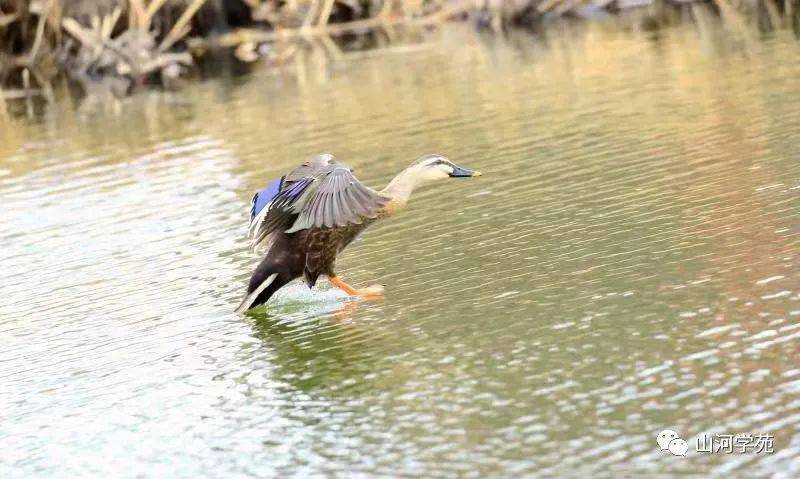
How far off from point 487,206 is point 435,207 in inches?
25.2

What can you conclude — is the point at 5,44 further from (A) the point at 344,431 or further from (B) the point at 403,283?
(A) the point at 344,431

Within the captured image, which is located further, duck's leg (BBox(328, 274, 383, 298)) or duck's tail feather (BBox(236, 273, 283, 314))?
duck's leg (BBox(328, 274, 383, 298))

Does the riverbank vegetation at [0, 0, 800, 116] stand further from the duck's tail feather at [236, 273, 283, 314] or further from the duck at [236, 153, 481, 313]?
the duck's tail feather at [236, 273, 283, 314]

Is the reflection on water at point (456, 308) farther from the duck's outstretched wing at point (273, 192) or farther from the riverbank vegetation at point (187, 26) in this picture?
the riverbank vegetation at point (187, 26)

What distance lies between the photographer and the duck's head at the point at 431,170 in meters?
9.60

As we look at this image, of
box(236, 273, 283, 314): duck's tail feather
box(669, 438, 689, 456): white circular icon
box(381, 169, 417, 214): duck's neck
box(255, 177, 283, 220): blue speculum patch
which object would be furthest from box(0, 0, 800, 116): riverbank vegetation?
box(669, 438, 689, 456): white circular icon

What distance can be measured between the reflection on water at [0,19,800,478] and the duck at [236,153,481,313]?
0.88 ft

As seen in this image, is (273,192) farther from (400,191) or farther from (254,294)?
(400,191)

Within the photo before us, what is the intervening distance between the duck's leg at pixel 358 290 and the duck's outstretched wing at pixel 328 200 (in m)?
0.52

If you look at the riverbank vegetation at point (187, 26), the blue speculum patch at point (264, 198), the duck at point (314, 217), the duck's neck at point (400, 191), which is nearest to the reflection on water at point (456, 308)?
the duck at point (314, 217)

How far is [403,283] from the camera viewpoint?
9.65m

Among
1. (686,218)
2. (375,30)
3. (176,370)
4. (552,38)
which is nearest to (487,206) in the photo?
(686,218)

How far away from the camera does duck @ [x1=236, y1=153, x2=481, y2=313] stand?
904cm

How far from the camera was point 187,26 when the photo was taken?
3288 centimetres
